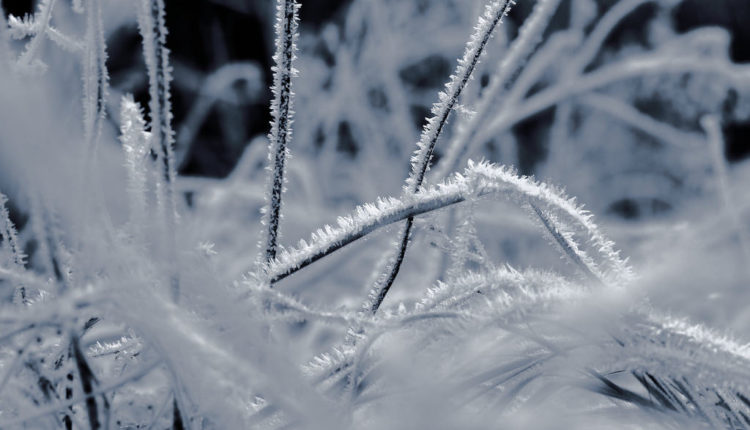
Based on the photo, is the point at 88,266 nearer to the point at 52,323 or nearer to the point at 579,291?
the point at 52,323

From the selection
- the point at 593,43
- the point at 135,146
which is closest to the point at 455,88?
the point at 135,146

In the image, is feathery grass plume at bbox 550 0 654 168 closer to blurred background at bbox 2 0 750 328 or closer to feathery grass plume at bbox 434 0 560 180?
blurred background at bbox 2 0 750 328

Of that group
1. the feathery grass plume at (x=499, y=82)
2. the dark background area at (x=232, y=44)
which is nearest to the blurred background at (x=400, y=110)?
the dark background area at (x=232, y=44)

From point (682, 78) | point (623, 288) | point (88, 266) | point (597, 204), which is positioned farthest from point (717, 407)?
point (682, 78)

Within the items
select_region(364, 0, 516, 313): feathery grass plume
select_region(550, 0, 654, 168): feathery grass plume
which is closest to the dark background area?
select_region(550, 0, 654, 168): feathery grass plume

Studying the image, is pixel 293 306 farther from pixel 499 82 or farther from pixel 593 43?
pixel 593 43

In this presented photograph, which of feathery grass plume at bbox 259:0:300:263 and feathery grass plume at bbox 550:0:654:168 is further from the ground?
feathery grass plume at bbox 550:0:654:168
